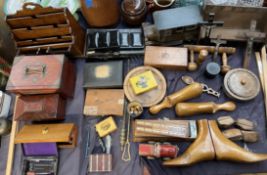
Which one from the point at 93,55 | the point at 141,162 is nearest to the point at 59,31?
the point at 93,55

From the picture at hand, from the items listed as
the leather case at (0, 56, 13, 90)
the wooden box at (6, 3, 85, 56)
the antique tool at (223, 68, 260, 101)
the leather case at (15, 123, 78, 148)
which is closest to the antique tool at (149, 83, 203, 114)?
the antique tool at (223, 68, 260, 101)

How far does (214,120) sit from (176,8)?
58 cm

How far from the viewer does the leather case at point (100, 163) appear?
4.43 ft

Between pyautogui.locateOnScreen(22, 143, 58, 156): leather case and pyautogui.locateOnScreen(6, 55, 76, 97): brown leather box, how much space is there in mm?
243

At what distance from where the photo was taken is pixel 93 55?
1.57m

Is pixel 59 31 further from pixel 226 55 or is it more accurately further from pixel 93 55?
pixel 226 55

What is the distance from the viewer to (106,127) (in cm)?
143

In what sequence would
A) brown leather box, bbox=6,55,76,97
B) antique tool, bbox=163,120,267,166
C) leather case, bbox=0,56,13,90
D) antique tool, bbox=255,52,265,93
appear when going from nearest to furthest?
antique tool, bbox=163,120,267,166 < brown leather box, bbox=6,55,76,97 < antique tool, bbox=255,52,265,93 < leather case, bbox=0,56,13,90

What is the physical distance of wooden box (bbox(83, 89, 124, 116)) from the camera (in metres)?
1.44

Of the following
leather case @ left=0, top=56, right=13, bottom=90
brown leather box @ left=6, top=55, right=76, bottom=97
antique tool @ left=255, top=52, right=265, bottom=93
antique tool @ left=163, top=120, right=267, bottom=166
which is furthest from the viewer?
leather case @ left=0, top=56, right=13, bottom=90

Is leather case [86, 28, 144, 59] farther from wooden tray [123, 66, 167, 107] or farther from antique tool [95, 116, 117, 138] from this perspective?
antique tool [95, 116, 117, 138]

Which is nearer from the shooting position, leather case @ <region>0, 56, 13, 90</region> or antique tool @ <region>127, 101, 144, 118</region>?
antique tool @ <region>127, 101, 144, 118</region>

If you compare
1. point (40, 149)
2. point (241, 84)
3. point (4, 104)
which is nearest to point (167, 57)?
point (241, 84)

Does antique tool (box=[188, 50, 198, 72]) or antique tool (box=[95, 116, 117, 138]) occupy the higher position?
antique tool (box=[188, 50, 198, 72])
